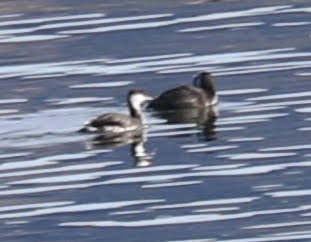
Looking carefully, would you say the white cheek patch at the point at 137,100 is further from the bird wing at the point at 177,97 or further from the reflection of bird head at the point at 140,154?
the reflection of bird head at the point at 140,154

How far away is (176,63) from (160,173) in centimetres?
881

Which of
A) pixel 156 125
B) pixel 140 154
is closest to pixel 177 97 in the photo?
pixel 156 125

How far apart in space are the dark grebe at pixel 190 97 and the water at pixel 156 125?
17 cm

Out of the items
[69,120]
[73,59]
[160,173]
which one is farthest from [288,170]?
[73,59]

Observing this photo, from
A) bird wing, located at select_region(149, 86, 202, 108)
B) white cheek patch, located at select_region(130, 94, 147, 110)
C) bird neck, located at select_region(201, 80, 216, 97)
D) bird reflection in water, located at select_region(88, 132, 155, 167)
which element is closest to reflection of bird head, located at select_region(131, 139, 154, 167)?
bird reflection in water, located at select_region(88, 132, 155, 167)

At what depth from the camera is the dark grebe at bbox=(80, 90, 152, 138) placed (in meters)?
28.6

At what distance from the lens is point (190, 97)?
103ft

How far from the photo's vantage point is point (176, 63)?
112 feet

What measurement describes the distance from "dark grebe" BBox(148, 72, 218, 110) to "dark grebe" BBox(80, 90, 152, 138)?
1.99 feet

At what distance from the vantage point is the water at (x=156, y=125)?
2269cm

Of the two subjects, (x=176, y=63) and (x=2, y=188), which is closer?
(x=2, y=188)

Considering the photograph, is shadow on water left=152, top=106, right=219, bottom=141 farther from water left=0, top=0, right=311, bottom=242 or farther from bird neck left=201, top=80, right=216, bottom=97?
bird neck left=201, top=80, right=216, bottom=97

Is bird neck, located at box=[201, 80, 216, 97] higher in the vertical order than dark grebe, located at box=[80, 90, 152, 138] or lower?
higher

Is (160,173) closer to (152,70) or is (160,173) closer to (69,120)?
(69,120)
